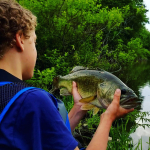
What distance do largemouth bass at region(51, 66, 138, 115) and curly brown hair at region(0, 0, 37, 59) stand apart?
106 centimetres

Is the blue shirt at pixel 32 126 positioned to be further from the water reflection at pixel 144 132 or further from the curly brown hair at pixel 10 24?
the water reflection at pixel 144 132

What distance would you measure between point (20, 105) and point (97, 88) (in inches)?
51.6

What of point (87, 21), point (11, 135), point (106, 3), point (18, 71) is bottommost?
point (11, 135)

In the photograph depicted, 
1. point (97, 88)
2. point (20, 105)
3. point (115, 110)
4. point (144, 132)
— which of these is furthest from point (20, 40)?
point (144, 132)

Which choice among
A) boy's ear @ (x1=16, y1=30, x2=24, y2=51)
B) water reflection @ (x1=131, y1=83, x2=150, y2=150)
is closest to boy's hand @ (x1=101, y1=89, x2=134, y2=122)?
boy's ear @ (x1=16, y1=30, x2=24, y2=51)

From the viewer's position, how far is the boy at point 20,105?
94 centimetres

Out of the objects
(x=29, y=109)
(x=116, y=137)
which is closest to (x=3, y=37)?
(x=29, y=109)

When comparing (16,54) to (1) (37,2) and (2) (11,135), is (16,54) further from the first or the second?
(1) (37,2)

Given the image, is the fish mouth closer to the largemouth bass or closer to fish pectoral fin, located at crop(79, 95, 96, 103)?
the largemouth bass

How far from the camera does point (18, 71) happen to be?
1.19m

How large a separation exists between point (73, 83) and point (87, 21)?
631 cm

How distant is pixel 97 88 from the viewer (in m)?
2.16

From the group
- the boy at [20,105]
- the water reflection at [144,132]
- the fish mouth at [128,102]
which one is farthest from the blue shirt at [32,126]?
the water reflection at [144,132]

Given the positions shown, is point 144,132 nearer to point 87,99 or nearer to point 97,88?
point 97,88
